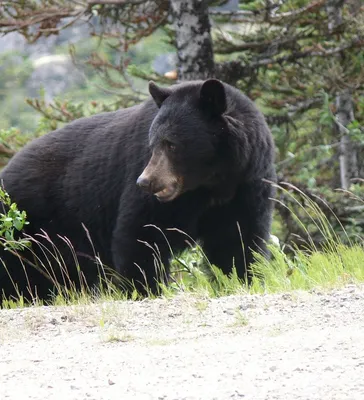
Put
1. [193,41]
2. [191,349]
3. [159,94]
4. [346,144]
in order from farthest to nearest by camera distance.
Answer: [346,144] → [193,41] → [159,94] → [191,349]

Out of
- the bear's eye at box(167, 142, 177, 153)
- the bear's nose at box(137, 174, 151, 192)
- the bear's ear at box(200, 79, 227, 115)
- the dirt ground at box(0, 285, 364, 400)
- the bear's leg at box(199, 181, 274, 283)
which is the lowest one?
the bear's leg at box(199, 181, 274, 283)

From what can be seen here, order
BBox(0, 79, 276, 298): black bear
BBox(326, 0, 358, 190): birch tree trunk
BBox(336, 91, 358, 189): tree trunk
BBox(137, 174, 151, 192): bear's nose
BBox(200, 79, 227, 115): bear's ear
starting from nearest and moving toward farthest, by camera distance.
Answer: BBox(137, 174, 151, 192): bear's nose < BBox(200, 79, 227, 115): bear's ear < BBox(0, 79, 276, 298): black bear < BBox(326, 0, 358, 190): birch tree trunk < BBox(336, 91, 358, 189): tree trunk

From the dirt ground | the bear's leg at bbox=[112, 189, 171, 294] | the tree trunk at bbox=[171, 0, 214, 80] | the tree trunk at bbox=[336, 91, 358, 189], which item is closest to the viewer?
the dirt ground

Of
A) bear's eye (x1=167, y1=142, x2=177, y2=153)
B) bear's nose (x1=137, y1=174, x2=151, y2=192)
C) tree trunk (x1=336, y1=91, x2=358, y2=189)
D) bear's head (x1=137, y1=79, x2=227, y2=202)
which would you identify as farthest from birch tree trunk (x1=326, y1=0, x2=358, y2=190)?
bear's nose (x1=137, y1=174, x2=151, y2=192)

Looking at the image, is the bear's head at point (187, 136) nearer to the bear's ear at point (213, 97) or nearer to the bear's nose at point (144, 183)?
the bear's ear at point (213, 97)

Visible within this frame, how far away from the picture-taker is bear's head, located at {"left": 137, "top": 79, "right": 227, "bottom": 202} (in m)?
5.99

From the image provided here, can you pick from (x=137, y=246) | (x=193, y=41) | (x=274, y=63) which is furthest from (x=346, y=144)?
(x=137, y=246)

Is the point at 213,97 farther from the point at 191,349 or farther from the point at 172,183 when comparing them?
the point at 191,349

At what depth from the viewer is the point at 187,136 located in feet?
20.0

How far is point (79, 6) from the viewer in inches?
375

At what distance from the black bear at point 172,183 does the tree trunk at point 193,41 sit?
2.47 metres

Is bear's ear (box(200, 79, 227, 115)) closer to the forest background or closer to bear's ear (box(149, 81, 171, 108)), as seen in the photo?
bear's ear (box(149, 81, 171, 108))

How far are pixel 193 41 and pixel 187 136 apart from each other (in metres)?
3.43

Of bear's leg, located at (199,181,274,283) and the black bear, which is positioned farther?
bear's leg, located at (199,181,274,283)
